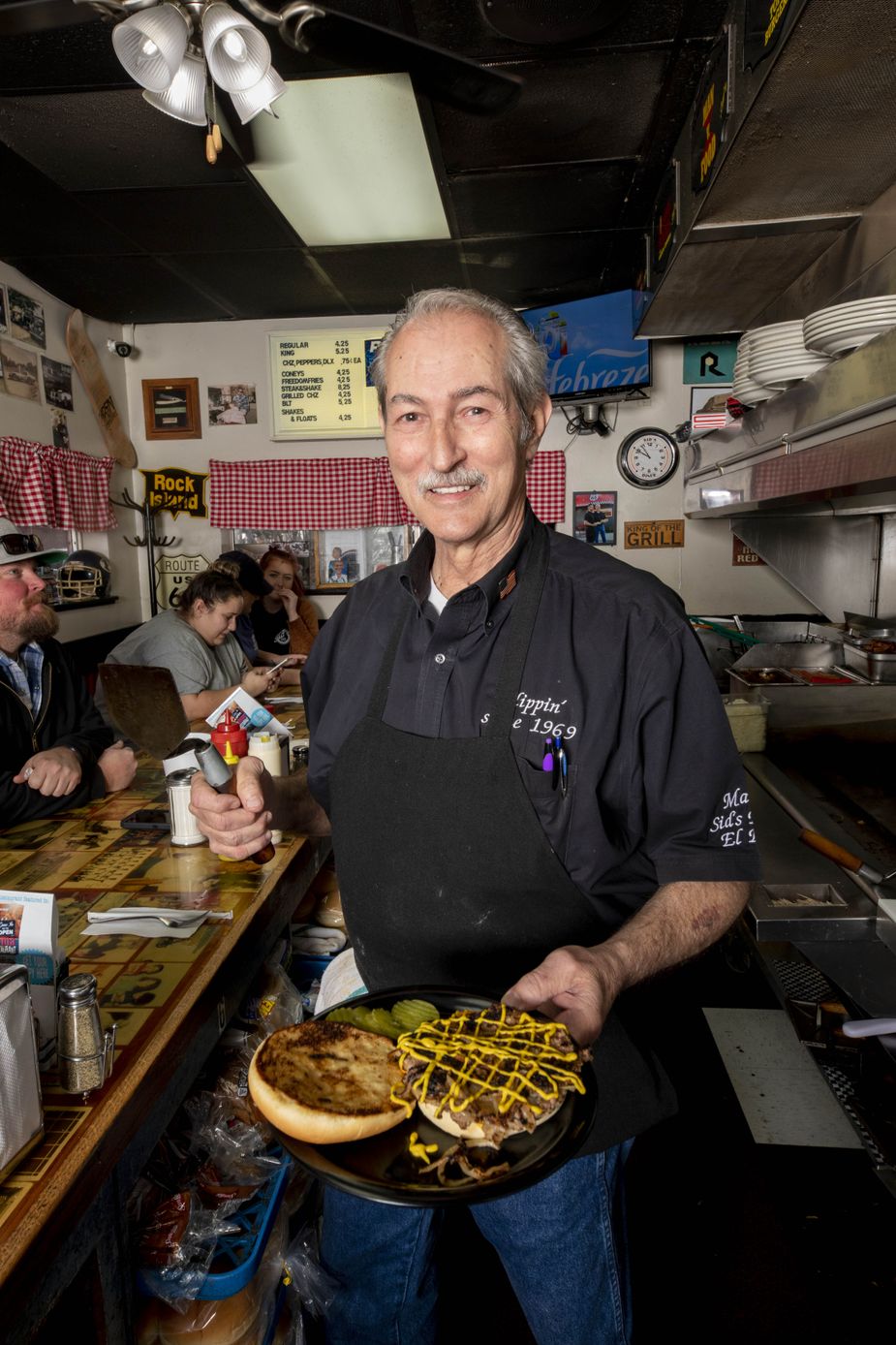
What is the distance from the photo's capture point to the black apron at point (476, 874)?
1412 mm

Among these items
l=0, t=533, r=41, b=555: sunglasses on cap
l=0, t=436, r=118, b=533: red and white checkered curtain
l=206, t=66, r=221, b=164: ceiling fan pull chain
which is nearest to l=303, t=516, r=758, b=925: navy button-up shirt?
l=206, t=66, r=221, b=164: ceiling fan pull chain

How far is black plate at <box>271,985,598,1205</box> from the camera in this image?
89 centimetres

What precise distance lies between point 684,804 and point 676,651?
0.27 metres

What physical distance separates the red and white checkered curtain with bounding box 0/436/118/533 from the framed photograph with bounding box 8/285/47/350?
26.8 inches

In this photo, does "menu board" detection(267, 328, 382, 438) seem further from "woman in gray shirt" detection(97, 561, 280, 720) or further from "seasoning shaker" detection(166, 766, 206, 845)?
"seasoning shaker" detection(166, 766, 206, 845)

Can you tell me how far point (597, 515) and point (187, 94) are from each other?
4.52 metres

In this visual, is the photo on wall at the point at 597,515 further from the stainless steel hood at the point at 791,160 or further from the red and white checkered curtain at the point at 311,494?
the stainless steel hood at the point at 791,160

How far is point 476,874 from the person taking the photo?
1.43 meters

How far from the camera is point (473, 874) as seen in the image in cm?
143

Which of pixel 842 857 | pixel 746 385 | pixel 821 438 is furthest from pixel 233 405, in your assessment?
pixel 842 857

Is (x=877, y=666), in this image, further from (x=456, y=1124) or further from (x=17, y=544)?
(x=17, y=544)

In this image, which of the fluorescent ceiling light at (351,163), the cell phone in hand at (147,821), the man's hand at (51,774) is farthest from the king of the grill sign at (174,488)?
the cell phone in hand at (147,821)

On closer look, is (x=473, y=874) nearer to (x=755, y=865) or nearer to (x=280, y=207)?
(x=755, y=865)

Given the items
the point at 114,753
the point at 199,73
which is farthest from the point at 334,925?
the point at 199,73
